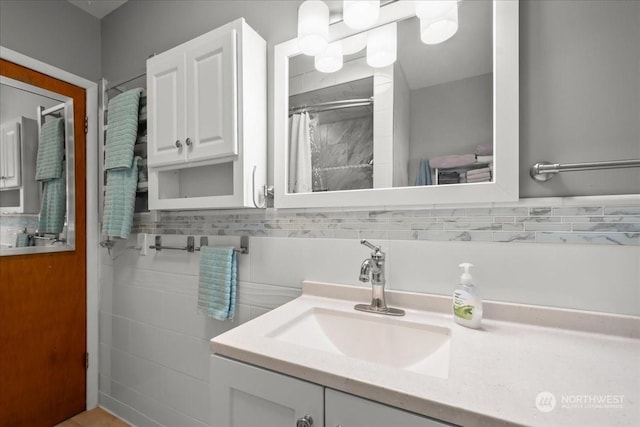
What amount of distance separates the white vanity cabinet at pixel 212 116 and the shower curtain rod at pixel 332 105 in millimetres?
177

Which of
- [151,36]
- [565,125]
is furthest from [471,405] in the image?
[151,36]

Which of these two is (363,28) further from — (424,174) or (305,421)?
(305,421)

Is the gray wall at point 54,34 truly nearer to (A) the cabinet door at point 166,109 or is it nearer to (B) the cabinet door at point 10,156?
(B) the cabinet door at point 10,156

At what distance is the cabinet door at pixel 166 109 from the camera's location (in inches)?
49.9

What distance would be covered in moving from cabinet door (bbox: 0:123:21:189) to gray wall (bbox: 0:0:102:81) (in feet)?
1.43

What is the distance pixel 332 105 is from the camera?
1.09m

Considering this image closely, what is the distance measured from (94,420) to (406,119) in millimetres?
2400

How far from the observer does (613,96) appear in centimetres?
72

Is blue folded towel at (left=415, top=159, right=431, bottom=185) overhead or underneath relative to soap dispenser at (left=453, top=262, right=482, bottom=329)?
overhead

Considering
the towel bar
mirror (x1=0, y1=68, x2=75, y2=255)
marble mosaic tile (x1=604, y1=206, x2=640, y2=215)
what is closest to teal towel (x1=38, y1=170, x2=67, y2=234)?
mirror (x1=0, y1=68, x2=75, y2=255)

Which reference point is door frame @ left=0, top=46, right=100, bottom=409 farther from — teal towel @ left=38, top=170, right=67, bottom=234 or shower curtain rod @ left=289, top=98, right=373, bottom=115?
Answer: shower curtain rod @ left=289, top=98, right=373, bottom=115

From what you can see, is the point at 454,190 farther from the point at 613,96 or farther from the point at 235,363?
the point at 235,363

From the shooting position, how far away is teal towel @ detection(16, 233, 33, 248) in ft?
4.92

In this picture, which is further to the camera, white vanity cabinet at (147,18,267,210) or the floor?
the floor
